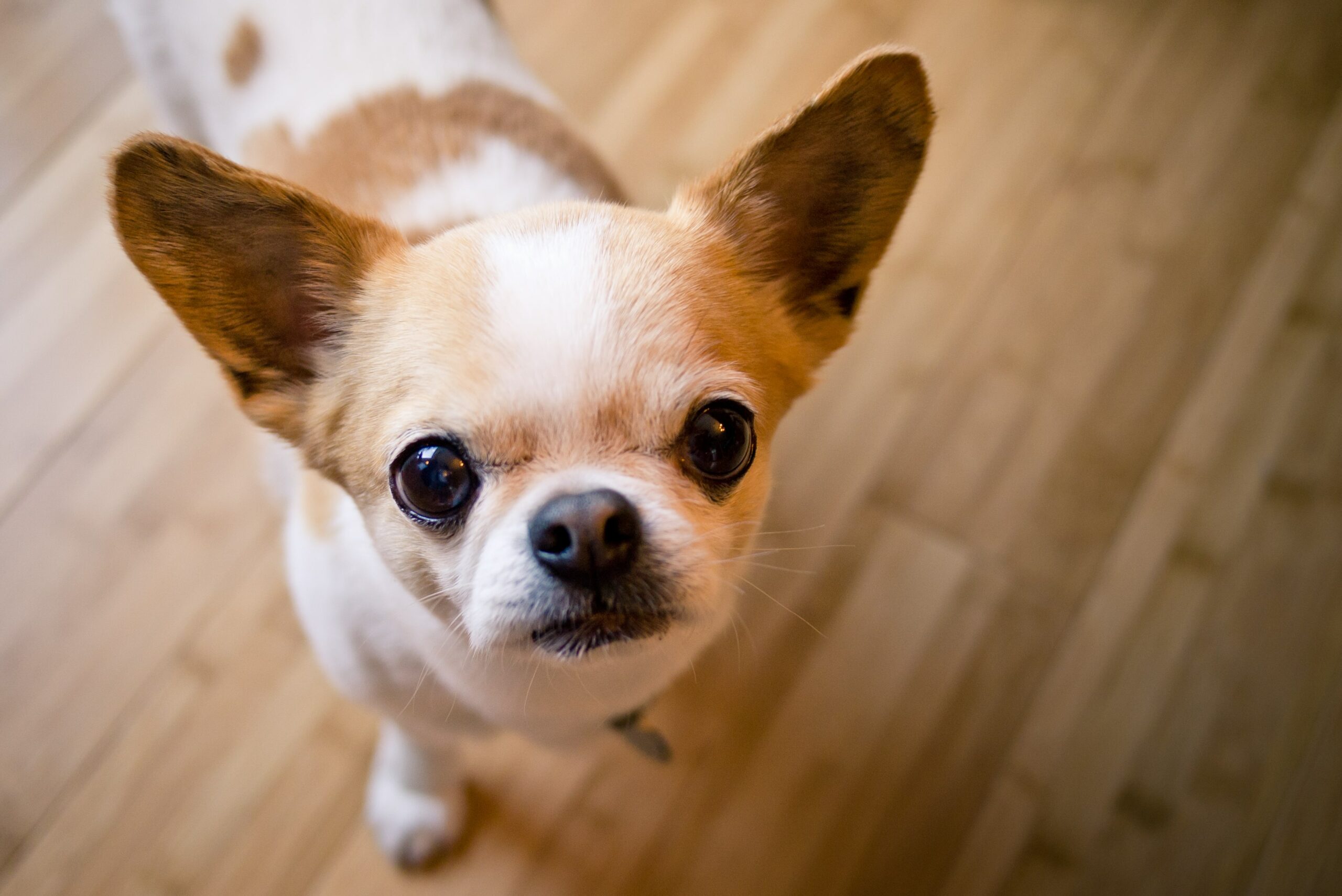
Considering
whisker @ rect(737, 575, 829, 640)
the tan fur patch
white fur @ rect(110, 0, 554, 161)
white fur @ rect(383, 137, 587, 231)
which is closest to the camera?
the tan fur patch

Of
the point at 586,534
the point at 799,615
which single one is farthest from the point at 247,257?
the point at 799,615

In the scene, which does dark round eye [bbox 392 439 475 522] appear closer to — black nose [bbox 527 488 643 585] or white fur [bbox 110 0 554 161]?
black nose [bbox 527 488 643 585]

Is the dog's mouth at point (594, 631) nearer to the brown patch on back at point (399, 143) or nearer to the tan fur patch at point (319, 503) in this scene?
the tan fur patch at point (319, 503)

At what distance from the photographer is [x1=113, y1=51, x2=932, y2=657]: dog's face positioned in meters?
1.11

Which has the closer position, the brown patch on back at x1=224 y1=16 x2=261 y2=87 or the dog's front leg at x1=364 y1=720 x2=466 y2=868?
the brown patch on back at x1=224 y1=16 x2=261 y2=87

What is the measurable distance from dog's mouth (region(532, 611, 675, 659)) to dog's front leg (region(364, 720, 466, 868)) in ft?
2.91

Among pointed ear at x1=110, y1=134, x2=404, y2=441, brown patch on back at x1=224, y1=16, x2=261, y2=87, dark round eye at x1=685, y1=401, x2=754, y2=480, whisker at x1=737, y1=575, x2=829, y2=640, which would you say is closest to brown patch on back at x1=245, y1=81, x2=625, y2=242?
brown patch on back at x1=224, y1=16, x2=261, y2=87

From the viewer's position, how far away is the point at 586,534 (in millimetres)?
1057

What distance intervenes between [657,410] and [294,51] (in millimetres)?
1206

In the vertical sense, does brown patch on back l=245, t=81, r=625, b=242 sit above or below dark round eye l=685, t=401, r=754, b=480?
above

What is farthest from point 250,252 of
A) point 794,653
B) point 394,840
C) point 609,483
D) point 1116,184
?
point 1116,184

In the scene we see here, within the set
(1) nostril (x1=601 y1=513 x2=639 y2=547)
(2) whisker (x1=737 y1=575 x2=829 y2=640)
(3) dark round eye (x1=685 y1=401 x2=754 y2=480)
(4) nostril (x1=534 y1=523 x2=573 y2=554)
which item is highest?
(3) dark round eye (x1=685 y1=401 x2=754 y2=480)

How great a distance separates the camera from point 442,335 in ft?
3.82

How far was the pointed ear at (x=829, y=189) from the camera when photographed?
1200 millimetres
